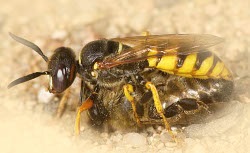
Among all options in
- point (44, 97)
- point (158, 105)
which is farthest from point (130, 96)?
point (44, 97)

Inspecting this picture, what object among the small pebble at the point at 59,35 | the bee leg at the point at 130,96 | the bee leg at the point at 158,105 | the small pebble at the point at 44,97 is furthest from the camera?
the small pebble at the point at 59,35

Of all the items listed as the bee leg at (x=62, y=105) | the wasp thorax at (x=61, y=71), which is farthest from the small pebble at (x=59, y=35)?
the wasp thorax at (x=61, y=71)

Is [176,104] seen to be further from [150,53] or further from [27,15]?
[27,15]

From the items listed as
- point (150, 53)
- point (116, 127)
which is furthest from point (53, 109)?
point (150, 53)

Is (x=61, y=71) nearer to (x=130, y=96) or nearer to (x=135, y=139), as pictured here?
(x=130, y=96)

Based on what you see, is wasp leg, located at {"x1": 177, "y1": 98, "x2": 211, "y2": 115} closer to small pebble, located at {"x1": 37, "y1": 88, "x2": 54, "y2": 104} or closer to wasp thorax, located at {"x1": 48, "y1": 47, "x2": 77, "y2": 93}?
wasp thorax, located at {"x1": 48, "y1": 47, "x2": 77, "y2": 93}

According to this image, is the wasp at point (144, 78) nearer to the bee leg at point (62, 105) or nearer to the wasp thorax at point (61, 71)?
the wasp thorax at point (61, 71)

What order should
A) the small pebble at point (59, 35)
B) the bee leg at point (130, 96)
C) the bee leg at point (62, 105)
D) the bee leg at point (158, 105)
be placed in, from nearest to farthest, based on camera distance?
the bee leg at point (158, 105)
the bee leg at point (130, 96)
the bee leg at point (62, 105)
the small pebble at point (59, 35)
